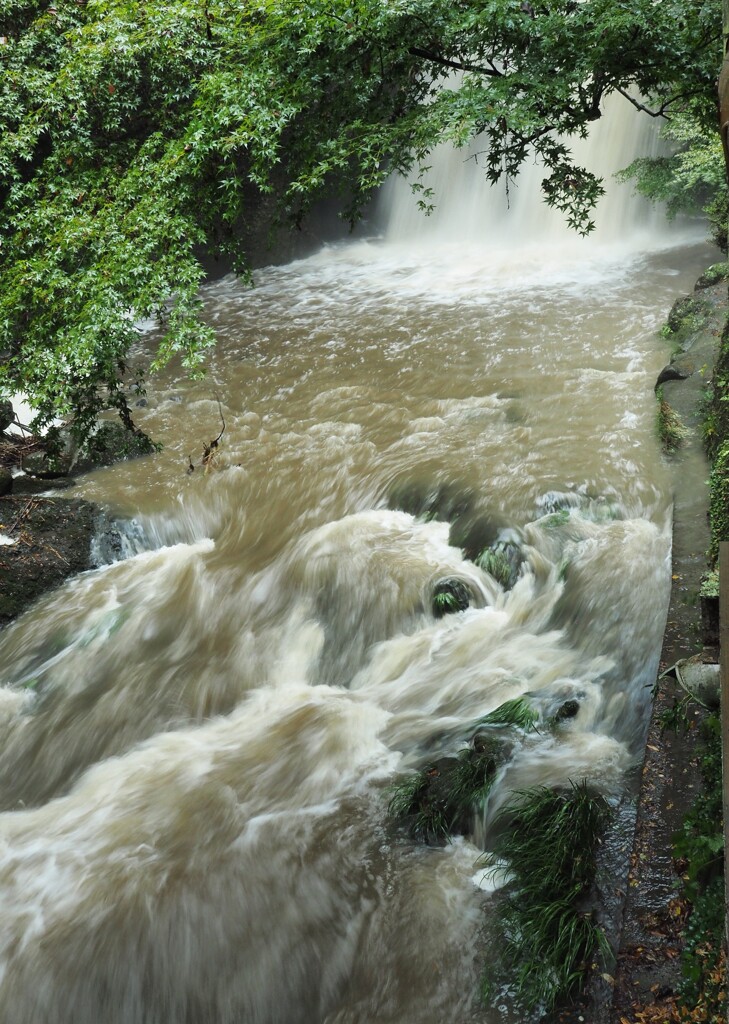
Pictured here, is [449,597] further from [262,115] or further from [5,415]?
[5,415]

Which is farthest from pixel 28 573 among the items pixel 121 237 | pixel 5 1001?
pixel 5 1001

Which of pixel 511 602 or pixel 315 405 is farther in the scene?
pixel 315 405

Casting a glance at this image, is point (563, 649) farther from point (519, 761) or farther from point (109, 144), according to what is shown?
point (109, 144)

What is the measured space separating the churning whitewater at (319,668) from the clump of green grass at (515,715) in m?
0.12

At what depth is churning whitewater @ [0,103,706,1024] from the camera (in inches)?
175

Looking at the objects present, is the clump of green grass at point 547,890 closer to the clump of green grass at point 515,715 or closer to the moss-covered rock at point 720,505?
the clump of green grass at point 515,715

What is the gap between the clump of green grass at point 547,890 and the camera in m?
3.72

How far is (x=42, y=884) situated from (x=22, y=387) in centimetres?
327

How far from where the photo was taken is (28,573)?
7.88 m

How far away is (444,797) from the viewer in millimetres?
4969

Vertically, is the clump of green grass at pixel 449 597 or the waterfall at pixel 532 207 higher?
the waterfall at pixel 532 207

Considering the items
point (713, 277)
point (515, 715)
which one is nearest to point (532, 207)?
point (713, 277)

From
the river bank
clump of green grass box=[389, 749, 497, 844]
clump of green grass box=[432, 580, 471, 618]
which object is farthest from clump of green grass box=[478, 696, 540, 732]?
clump of green grass box=[432, 580, 471, 618]

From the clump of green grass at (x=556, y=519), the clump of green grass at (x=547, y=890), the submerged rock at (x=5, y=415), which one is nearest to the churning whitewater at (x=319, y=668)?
the clump of green grass at (x=556, y=519)
